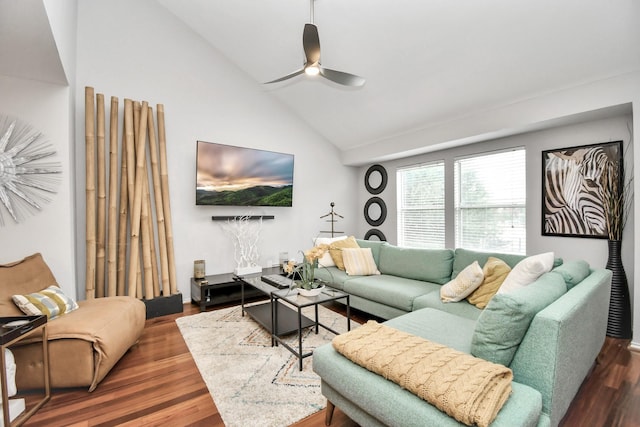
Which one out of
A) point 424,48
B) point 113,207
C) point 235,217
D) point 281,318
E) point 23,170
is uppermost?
point 424,48

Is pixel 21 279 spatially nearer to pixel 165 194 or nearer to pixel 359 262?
pixel 165 194

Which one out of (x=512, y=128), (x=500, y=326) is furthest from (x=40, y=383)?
(x=512, y=128)

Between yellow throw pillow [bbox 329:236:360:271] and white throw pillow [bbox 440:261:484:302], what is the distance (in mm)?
1536

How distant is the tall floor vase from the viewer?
2.78 metres

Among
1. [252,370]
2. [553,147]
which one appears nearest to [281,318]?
[252,370]

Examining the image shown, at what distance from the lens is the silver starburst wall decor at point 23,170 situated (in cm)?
254

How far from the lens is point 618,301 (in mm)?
2799

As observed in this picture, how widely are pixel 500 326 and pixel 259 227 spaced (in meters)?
3.71

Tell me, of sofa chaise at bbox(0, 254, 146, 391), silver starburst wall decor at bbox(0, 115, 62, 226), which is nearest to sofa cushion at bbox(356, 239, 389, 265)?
sofa chaise at bbox(0, 254, 146, 391)

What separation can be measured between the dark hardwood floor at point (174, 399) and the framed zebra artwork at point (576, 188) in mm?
1245

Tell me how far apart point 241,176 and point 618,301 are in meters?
4.51

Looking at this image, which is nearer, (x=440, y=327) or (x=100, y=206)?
(x=440, y=327)

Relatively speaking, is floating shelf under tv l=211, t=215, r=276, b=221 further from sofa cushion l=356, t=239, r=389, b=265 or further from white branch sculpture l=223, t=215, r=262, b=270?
sofa cushion l=356, t=239, r=389, b=265

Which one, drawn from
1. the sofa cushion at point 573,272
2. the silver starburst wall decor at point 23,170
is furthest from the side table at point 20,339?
the sofa cushion at point 573,272
